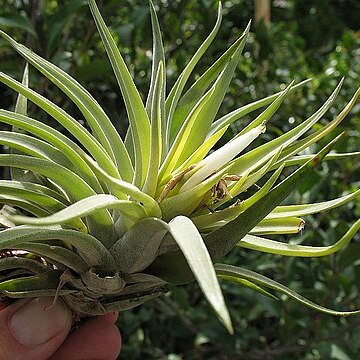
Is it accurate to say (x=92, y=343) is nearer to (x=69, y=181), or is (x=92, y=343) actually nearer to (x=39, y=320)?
(x=39, y=320)

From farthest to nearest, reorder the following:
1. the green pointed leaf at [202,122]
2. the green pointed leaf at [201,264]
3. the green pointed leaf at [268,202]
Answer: the green pointed leaf at [202,122], the green pointed leaf at [268,202], the green pointed leaf at [201,264]

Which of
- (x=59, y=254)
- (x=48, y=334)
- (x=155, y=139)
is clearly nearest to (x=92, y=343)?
(x=48, y=334)

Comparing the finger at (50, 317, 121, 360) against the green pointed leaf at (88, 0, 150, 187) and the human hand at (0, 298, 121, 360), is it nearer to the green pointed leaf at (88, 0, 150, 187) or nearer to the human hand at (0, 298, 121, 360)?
the human hand at (0, 298, 121, 360)

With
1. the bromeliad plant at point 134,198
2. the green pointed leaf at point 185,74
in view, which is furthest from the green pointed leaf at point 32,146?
the green pointed leaf at point 185,74

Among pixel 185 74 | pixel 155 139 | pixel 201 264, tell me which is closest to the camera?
pixel 201 264

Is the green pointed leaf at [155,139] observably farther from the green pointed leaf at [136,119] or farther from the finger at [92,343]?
the finger at [92,343]

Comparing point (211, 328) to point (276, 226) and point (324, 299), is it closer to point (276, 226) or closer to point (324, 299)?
point (324, 299)

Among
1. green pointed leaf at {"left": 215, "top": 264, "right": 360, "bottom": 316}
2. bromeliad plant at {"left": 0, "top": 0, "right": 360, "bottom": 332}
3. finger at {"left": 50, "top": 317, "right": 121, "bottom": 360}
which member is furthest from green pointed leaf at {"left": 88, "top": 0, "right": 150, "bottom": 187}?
finger at {"left": 50, "top": 317, "right": 121, "bottom": 360}
